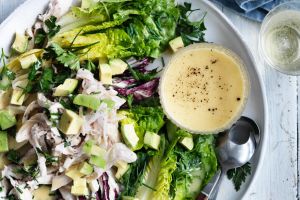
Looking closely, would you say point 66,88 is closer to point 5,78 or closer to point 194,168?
point 5,78

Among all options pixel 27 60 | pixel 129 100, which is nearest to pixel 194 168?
pixel 129 100

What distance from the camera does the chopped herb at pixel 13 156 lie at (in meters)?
2.87

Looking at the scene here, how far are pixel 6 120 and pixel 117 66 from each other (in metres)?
0.67

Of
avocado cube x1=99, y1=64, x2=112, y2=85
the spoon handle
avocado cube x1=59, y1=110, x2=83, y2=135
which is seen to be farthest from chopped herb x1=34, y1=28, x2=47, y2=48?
the spoon handle

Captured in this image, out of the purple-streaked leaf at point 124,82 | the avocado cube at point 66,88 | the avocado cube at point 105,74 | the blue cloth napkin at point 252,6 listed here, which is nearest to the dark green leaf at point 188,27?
the blue cloth napkin at point 252,6

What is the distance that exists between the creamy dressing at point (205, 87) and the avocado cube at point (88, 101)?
1.40 feet

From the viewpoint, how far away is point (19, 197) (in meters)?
2.80

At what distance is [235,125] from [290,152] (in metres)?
0.45

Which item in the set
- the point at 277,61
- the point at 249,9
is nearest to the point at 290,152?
the point at 277,61

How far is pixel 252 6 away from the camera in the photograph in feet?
10.5

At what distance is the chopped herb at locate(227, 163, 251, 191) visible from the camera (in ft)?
9.92

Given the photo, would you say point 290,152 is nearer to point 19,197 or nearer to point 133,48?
point 133,48

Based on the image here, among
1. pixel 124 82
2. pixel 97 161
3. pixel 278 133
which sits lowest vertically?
pixel 278 133

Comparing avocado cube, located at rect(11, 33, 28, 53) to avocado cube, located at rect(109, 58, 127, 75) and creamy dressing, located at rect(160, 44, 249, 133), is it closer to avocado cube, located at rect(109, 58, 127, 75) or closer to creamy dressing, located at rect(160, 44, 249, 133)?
avocado cube, located at rect(109, 58, 127, 75)
